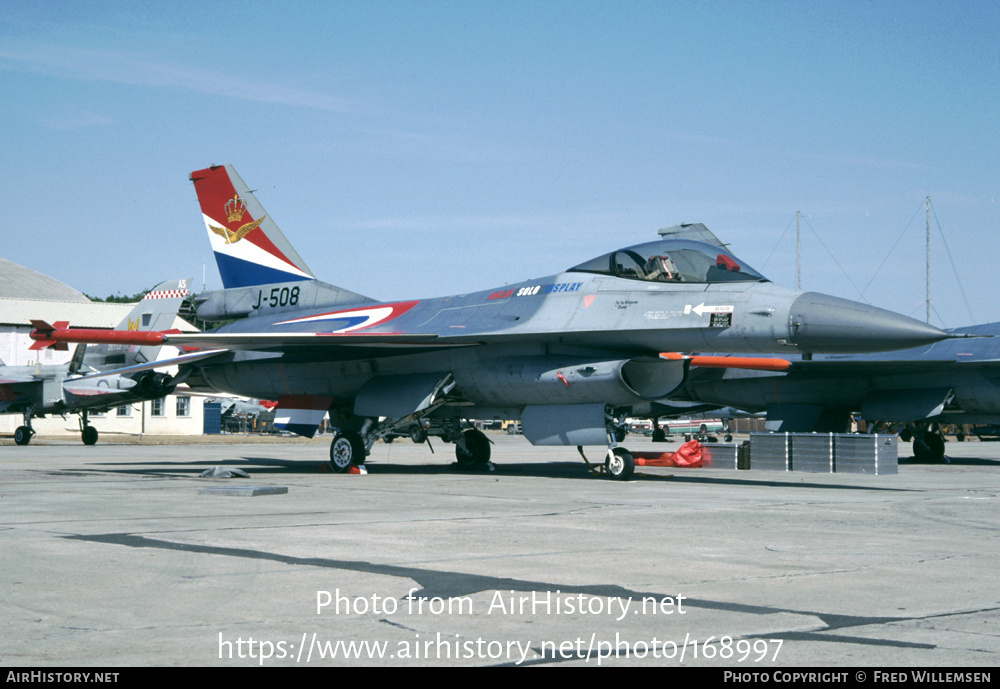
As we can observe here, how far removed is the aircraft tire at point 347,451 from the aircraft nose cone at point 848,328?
7870 mm

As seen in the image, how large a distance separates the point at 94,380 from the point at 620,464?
77.2 feet

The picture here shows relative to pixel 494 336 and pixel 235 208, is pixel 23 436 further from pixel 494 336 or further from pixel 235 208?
pixel 494 336

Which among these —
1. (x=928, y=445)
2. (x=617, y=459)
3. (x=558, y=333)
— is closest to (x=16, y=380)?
(x=558, y=333)

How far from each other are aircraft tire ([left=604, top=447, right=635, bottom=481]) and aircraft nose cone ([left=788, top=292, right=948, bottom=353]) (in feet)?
11.4

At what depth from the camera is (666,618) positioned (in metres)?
4.68

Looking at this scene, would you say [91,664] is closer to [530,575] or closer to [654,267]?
[530,575]

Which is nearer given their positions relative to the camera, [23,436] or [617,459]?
[617,459]

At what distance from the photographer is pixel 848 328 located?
488 inches

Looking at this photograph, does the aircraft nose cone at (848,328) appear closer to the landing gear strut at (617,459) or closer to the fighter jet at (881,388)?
the landing gear strut at (617,459)

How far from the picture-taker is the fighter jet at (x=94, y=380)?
27031mm

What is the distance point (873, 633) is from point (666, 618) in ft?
3.09

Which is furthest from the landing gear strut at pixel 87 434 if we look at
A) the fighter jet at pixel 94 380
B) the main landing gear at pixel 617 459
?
the main landing gear at pixel 617 459

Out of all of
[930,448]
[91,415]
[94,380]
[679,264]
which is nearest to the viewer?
[679,264]

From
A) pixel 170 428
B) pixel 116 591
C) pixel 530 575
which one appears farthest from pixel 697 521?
pixel 170 428
